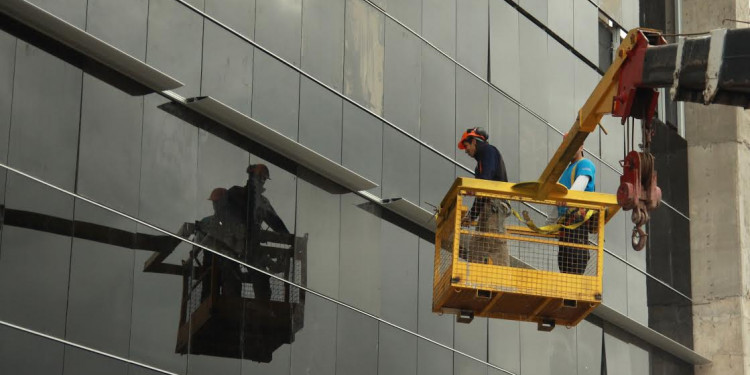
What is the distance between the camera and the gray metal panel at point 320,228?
25.1 meters

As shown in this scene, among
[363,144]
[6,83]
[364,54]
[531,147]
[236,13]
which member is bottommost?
[6,83]

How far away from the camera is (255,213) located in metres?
24.1

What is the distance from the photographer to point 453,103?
30266mm

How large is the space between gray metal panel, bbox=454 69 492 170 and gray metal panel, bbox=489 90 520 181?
0.29 m

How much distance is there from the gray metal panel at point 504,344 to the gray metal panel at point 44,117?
12.3 metres

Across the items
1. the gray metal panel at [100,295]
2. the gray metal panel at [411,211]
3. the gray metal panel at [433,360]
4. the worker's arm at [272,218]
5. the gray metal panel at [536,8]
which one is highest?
the gray metal panel at [536,8]

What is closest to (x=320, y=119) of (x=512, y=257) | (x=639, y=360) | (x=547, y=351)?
(x=512, y=257)

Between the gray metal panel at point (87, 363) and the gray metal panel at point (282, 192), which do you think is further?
the gray metal panel at point (282, 192)

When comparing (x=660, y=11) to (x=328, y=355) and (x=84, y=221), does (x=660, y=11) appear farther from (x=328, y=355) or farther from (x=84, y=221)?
(x=84, y=221)

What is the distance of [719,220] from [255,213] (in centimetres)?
2090

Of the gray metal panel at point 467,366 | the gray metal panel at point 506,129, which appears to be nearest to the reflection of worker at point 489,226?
the gray metal panel at point 467,366

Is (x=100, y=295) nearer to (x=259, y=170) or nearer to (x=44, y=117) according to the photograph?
(x=44, y=117)

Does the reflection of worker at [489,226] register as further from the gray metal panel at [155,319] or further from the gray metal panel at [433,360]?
the gray metal panel at [433,360]

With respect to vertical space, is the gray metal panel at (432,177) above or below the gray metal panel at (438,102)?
below
